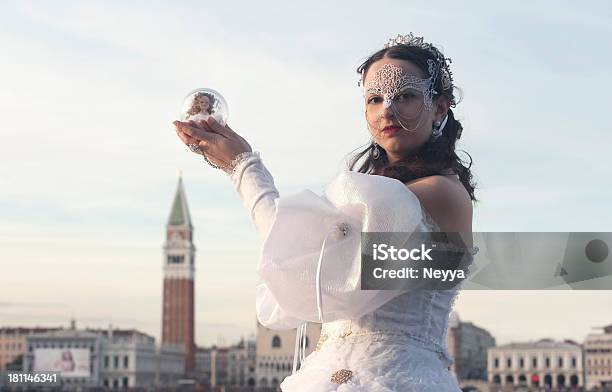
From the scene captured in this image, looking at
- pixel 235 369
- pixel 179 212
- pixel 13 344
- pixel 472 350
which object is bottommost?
pixel 235 369

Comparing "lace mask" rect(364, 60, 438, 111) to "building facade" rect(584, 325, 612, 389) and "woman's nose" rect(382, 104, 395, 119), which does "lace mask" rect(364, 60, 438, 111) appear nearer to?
"woman's nose" rect(382, 104, 395, 119)

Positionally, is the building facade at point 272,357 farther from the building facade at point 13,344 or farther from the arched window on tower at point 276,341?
the building facade at point 13,344

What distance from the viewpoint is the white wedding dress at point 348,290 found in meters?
1.16

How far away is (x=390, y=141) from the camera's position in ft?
4.21

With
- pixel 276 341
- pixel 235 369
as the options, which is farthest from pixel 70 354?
pixel 235 369

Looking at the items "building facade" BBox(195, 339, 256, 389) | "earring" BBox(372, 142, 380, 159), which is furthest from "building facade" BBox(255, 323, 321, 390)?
"earring" BBox(372, 142, 380, 159)

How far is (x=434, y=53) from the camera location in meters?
1.35

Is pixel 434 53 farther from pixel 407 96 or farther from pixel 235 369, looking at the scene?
pixel 235 369

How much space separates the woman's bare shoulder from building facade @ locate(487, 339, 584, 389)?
49.6 m

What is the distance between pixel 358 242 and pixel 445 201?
101mm

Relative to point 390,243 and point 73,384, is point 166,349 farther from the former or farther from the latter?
point 390,243

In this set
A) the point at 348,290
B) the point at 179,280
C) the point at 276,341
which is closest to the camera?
the point at 348,290

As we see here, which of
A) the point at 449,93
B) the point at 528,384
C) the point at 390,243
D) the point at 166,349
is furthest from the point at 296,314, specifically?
the point at 166,349

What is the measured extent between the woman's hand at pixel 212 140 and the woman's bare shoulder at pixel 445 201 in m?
0.19
